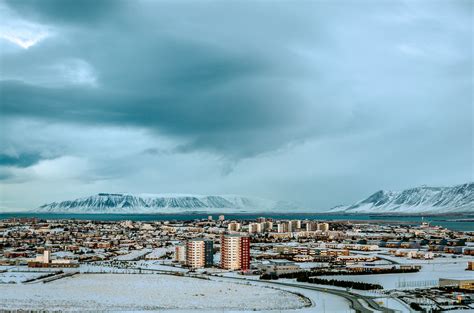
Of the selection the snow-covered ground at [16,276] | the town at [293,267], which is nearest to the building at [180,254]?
the town at [293,267]

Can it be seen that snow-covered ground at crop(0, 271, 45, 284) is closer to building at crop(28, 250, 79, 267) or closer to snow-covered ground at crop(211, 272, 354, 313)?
building at crop(28, 250, 79, 267)

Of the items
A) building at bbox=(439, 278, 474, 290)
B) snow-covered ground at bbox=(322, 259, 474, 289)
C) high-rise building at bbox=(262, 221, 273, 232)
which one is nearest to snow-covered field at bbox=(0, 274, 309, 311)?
snow-covered ground at bbox=(322, 259, 474, 289)

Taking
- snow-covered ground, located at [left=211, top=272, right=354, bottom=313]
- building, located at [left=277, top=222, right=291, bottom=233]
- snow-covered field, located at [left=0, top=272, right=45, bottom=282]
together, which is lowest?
snow-covered ground, located at [left=211, top=272, right=354, bottom=313]

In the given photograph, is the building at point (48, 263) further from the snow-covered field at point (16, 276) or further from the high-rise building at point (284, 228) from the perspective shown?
the high-rise building at point (284, 228)

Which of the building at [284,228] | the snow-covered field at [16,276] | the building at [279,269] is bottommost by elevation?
the snow-covered field at [16,276]

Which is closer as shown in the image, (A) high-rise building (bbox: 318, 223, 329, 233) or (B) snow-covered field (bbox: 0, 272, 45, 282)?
(B) snow-covered field (bbox: 0, 272, 45, 282)

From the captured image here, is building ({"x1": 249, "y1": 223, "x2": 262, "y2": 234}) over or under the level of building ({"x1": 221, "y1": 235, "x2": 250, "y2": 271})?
over

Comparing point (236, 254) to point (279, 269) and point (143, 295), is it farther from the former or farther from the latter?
point (143, 295)
